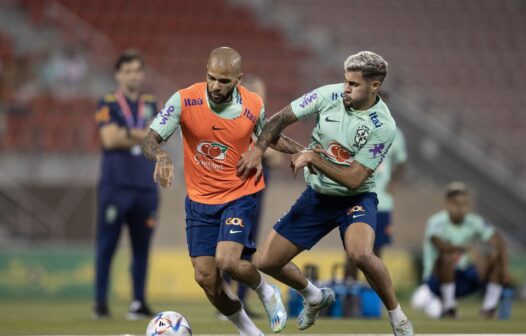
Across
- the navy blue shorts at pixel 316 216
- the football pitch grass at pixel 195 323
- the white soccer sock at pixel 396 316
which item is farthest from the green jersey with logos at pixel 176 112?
the football pitch grass at pixel 195 323

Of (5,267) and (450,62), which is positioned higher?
(450,62)

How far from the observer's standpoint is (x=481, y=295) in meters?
15.9

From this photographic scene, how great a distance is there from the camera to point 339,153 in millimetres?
7801

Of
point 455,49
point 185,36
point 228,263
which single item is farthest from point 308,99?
point 455,49

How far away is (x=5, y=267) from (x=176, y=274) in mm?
2453

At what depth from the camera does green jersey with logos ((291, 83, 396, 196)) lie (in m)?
7.66

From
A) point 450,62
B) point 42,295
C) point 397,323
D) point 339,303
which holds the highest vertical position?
point 450,62

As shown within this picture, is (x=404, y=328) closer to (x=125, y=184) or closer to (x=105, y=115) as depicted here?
(x=125, y=184)

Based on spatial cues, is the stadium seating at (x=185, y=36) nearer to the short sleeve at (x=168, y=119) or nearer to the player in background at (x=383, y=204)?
the player in background at (x=383, y=204)

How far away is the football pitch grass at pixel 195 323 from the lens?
901 centimetres

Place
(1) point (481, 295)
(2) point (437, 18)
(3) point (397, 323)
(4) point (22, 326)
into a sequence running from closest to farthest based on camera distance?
(3) point (397, 323) → (4) point (22, 326) → (1) point (481, 295) → (2) point (437, 18)

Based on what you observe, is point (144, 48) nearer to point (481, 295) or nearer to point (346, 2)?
point (346, 2)

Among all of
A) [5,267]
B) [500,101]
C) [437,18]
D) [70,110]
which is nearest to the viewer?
[5,267]

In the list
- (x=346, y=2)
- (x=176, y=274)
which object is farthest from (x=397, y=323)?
(x=346, y=2)
